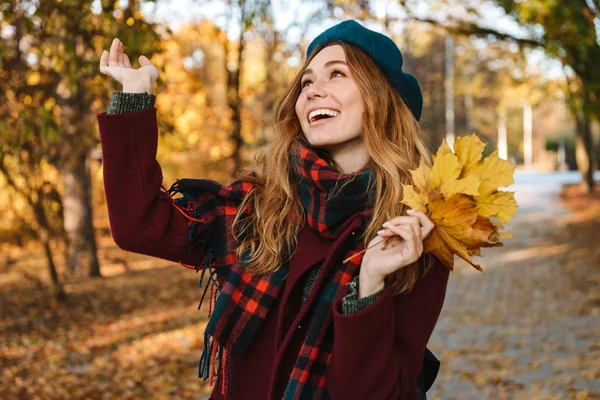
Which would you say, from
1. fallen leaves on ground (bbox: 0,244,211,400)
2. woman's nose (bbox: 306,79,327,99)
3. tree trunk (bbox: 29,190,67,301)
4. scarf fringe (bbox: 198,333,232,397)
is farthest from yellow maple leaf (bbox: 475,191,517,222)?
tree trunk (bbox: 29,190,67,301)

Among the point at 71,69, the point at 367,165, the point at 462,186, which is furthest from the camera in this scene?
the point at 71,69

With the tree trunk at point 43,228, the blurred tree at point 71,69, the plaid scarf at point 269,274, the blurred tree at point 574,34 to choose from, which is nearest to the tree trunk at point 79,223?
the blurred tree at point 71,69

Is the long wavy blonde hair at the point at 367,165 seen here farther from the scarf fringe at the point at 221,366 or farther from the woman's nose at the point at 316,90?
the scarf fringe at the point at 221,366

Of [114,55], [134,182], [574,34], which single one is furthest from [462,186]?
[574,34]

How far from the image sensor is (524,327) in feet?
23.5

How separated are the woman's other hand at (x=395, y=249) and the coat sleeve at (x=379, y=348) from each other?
5 cm

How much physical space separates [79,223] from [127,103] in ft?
28.0

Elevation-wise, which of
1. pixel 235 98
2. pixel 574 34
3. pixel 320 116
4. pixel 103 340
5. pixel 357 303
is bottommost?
pixel 103 340

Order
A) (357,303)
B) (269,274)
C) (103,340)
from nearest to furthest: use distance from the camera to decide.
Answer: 1. (357,303)
2. (269,274)
3. (103,340)

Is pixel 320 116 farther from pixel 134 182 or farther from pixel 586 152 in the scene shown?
pixel 586 152

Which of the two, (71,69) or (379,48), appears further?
(71,69)

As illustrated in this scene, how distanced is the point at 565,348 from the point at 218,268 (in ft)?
18.0

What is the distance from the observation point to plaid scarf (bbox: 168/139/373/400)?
66.9 inches

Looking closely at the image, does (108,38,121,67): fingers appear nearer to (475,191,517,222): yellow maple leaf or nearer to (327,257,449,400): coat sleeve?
(327,257,449,400): coat sleeve
